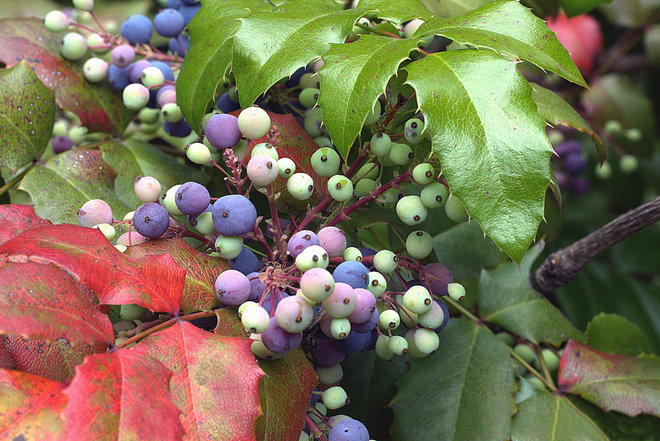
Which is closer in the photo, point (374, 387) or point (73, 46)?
point (374, 387)

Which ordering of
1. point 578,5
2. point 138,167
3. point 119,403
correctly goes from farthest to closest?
point 578,5
point 138,167
point 119,403

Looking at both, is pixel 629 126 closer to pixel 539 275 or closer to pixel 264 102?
pixel 539 275

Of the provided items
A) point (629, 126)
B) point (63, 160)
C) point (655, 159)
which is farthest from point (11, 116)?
point (655, 159)

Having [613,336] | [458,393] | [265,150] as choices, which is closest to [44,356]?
[265,150]

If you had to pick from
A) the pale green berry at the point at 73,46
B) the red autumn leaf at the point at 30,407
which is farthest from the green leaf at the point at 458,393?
the pale green berry at the point at 73,46

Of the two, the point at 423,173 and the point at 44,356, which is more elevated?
the point at 423,173

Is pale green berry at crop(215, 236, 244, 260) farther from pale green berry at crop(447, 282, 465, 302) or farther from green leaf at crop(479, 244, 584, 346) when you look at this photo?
green leaf at crop(479, 244, 584, 346)

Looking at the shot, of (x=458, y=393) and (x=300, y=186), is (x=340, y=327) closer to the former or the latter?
(x=300, y=186)
